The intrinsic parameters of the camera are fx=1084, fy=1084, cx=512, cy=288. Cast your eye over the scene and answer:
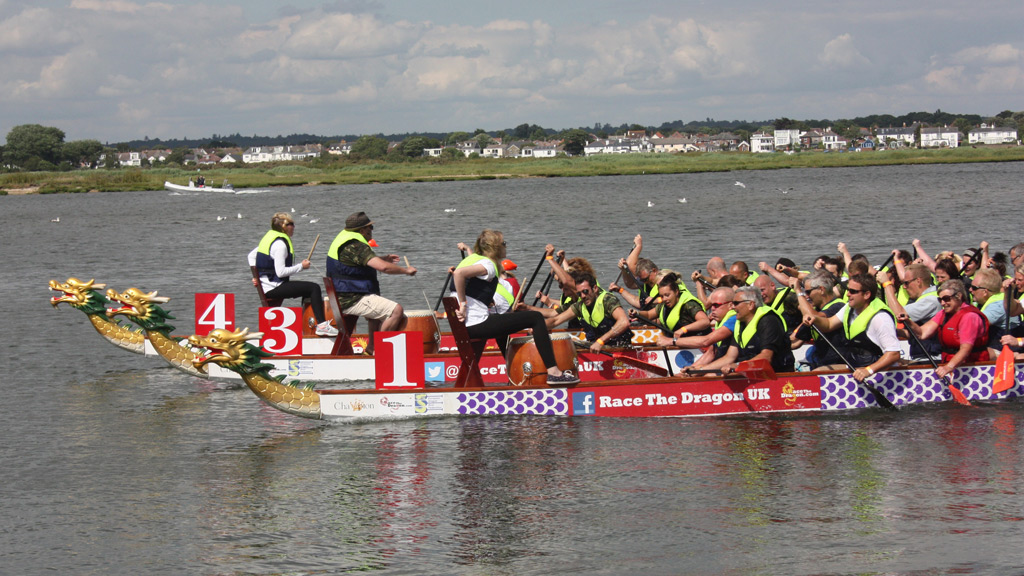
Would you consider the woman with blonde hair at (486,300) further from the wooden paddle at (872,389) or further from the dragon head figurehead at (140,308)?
the dragon head figurehead at (140,308)

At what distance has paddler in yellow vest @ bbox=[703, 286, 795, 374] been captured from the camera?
425 inches

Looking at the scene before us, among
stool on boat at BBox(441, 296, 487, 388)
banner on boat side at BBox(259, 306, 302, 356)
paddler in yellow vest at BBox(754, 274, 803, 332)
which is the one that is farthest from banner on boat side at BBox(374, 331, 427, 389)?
paddler in yellow vest at BBox(754, 274, 803, 332)

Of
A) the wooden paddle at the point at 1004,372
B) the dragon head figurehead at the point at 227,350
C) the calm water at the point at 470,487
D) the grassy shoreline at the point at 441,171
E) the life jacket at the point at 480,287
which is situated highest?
the grassy shoreline at the point at 441,171

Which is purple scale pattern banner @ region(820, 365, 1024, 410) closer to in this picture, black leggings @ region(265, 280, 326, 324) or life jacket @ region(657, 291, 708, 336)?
life jacket @ region(657, 291, 708, 336)

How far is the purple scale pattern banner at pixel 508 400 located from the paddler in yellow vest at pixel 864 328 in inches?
106

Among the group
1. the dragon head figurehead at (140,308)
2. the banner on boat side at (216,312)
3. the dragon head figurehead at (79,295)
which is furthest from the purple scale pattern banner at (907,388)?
the dragon head figurehead at (79,295)

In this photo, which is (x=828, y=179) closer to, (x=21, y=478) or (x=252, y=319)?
(x=252, y=319)

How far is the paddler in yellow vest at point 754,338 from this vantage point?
10.8 meters

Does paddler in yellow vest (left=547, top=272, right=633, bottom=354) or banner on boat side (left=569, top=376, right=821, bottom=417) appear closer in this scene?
banner on boat side (left=569, top=376, right=821, bottom=417)

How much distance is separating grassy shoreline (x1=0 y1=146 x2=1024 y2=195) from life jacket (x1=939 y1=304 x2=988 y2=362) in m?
95.9

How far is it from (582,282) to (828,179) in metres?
74.5

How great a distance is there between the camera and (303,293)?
14.0 metres

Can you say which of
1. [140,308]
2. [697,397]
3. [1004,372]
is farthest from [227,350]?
[1004,372]

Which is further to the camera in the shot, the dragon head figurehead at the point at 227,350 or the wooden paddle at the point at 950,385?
the wooden paddle at the point at 950,385
